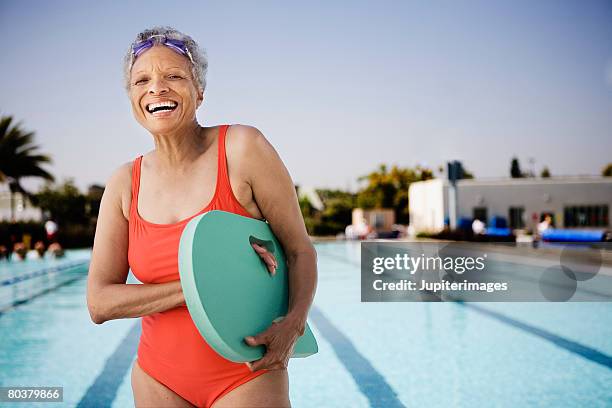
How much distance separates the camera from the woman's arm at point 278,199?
1186mm

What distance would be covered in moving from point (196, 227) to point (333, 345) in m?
5.85

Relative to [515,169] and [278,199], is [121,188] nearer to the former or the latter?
[278,199]

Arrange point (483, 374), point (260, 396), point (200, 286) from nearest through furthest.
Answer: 1. point (200, 286)
2. point (260, 396)
3. point (483, 374)

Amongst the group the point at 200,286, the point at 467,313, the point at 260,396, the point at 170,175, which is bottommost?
the point at 467,313

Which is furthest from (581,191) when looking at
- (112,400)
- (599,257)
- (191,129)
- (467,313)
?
(191,129)

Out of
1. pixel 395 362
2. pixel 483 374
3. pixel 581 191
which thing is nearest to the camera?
pixel 483 374

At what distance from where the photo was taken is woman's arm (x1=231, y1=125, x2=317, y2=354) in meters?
1.19

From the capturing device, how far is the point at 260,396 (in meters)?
1.15

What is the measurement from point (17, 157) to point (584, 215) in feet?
93.0

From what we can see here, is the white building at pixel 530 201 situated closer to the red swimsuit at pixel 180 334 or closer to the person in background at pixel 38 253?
the person in background at pixel 38 253

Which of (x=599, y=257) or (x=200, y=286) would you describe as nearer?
(x=200, y=286)

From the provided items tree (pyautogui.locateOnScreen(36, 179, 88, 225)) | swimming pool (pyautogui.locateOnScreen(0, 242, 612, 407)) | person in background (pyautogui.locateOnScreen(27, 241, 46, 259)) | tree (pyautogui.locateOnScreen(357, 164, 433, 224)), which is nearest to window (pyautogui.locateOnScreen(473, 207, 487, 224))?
tree (pyautogui.locateOnScreen(357, 164, 433, 224))

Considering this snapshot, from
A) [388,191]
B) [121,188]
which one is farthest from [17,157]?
[121,188]

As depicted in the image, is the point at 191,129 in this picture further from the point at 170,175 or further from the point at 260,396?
the point at 260,396
